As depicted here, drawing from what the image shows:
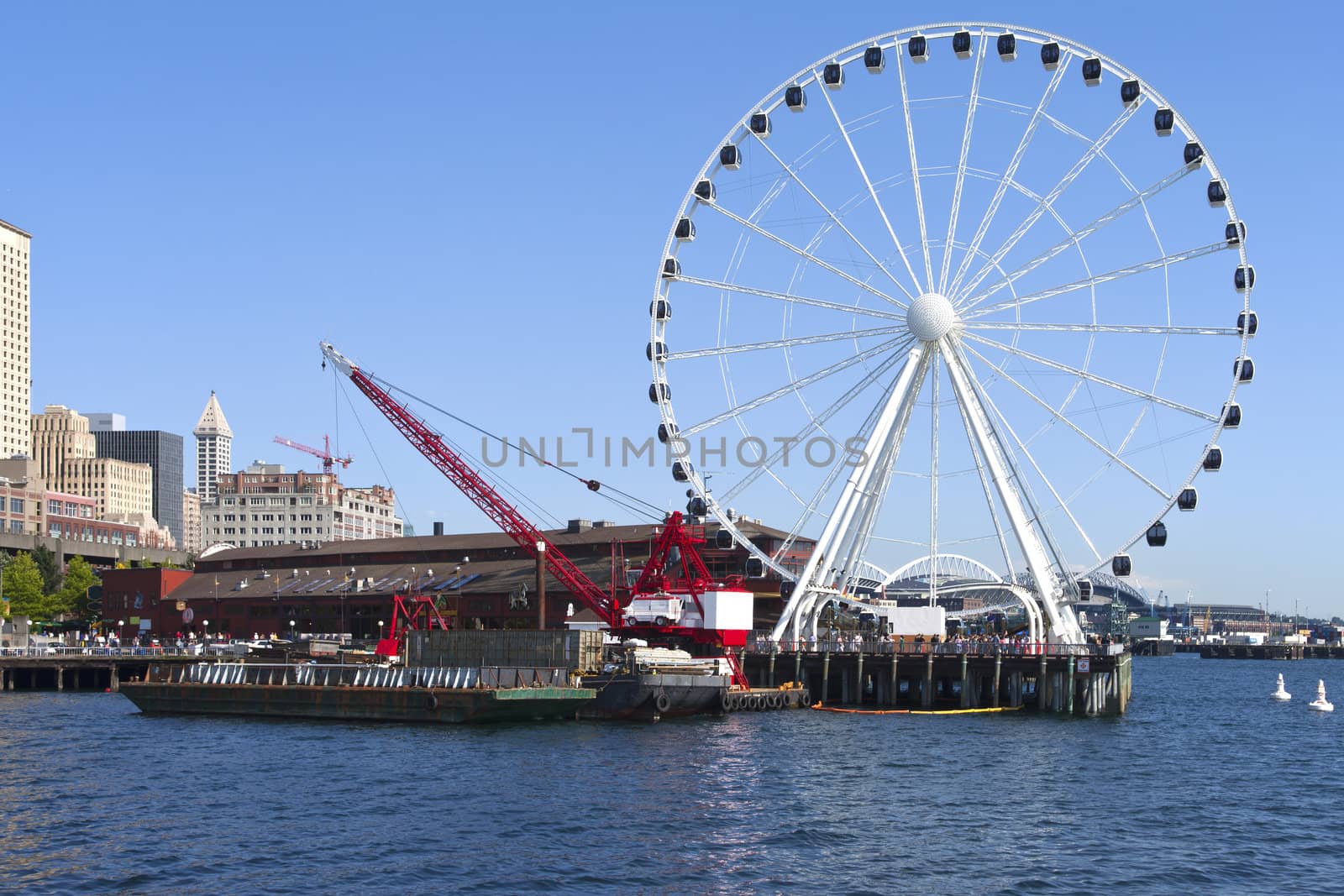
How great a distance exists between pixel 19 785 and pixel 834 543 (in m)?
49.8

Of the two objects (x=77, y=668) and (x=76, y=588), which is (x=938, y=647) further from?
(x=76, y=588)

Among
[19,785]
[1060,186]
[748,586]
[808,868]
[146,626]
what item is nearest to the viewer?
[808,868]

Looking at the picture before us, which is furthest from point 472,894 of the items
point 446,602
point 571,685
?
point 446,602

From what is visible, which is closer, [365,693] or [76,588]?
[365,693]

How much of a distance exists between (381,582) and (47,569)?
5524cm

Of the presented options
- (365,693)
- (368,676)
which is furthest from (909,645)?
(365,693)

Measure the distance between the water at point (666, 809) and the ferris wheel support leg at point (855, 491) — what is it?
15.0 meters

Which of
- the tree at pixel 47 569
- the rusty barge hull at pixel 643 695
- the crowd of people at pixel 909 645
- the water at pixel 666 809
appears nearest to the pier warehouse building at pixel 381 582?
the tree at pixel 47 569

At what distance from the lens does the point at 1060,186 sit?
78.9 metres

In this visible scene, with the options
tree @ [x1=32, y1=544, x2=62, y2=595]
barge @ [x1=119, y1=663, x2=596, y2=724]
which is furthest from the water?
tree @ [x1=32, y1=544, x2=62, y2=595]

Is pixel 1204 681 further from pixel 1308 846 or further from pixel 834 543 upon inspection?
pixel 1308 846

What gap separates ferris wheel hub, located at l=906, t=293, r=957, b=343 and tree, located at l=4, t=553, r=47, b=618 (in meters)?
109

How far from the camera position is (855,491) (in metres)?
89.1

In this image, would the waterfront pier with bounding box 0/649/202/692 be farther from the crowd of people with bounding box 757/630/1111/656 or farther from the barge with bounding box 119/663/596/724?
the crowd of people with bounding box 757/630/1111/656
